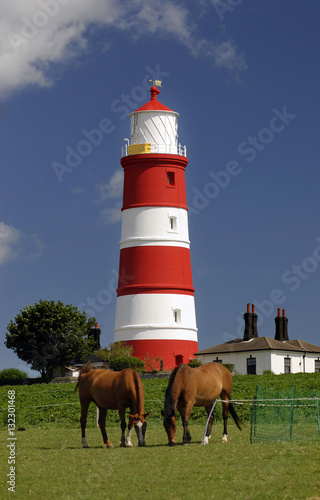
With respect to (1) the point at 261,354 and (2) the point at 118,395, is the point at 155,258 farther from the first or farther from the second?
(2) the point at 118,395

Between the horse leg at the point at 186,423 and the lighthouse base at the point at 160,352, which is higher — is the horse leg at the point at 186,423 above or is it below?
below

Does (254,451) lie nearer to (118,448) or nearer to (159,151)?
(118,448)

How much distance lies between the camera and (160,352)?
5103 centimetres

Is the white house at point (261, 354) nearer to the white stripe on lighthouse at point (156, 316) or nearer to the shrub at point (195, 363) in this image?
the shrub at point (195, 363)

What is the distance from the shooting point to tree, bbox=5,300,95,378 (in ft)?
209

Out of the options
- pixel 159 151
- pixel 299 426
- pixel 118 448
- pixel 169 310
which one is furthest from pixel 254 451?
pixel 159 151

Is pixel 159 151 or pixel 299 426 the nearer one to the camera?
pixel 299 426

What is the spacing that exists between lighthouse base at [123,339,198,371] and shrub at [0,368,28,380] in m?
15.0

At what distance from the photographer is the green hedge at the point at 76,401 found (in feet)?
110

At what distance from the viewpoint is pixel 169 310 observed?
168 ft

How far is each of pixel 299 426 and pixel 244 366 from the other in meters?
30.4

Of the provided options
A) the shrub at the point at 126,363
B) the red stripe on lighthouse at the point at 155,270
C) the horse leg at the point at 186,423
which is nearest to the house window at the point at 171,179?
the red stripe on lighthouse at the point at 155,270

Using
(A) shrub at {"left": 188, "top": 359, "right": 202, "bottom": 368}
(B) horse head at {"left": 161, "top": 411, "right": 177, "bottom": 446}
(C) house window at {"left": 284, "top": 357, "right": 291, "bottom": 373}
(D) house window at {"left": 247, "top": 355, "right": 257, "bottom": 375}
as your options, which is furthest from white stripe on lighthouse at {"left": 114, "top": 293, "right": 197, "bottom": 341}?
(B) horse head at {"left": 161, "top": 411, "right": 177, "bottom": 446}

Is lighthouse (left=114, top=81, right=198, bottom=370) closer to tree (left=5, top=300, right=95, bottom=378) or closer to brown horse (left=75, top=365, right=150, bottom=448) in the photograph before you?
tree (left=5, top=300, right=95, bottom=378)
